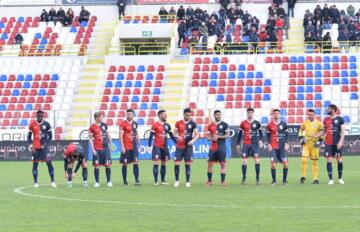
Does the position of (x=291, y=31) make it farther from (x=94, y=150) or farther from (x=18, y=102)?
(x=94, y=150)

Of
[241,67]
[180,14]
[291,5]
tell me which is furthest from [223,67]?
Answer: [291,5]

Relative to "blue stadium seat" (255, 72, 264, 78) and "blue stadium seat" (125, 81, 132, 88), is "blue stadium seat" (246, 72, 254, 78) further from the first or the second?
"blue stadium seat" (125, 81, 132, 88)

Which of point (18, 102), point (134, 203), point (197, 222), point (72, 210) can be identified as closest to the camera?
point (197, 222)

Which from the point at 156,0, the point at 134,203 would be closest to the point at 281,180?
the point at 134,203

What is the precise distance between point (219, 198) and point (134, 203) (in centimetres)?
224

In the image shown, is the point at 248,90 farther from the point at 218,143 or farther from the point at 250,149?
the point at 218,143

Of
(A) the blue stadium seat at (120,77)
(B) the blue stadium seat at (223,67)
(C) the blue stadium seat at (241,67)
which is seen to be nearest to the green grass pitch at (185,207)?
(C) the blue stadium seat at (241,67)

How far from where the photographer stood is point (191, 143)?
95.9 feet

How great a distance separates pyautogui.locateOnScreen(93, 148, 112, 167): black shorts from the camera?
29.6m

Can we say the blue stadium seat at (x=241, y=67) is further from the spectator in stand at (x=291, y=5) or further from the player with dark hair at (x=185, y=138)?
the player with dark hair at (x=185, y=138)

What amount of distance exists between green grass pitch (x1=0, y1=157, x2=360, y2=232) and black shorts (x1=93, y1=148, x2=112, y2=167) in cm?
72

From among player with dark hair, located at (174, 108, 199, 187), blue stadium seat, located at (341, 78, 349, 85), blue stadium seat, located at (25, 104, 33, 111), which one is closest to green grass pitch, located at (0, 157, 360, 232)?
player with dark hair, located at (174, 108, 199, 187)

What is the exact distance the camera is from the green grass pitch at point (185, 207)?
18375 millimetres

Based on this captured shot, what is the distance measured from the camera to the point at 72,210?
70.7 feet
